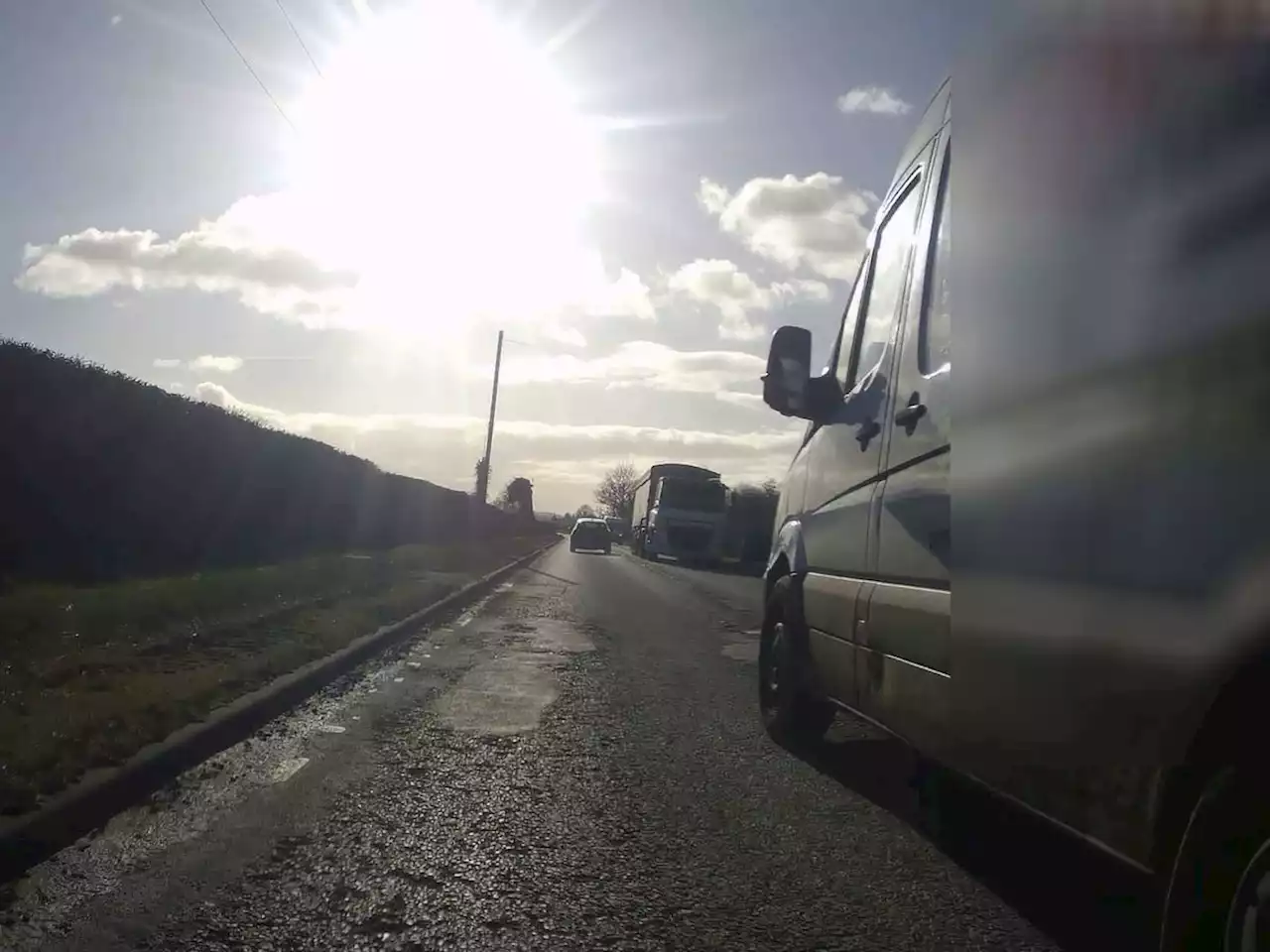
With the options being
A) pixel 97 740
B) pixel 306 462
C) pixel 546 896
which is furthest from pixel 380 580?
pixel 546 896

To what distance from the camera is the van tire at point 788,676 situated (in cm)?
574

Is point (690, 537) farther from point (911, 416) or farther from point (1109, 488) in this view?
point (1109, 488)

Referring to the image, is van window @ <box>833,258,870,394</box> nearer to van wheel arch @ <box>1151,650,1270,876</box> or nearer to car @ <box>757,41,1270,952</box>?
car @ <box>757,41,1270,952</box>

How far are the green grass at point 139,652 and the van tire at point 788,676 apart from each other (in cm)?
313

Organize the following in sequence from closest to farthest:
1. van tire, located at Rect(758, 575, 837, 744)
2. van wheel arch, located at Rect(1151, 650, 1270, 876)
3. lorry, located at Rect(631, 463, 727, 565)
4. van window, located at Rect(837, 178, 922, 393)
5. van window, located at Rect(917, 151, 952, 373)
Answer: van wheel arch, located at Rect(1151, 650, 1270, 876) → van window, located at Rect(917, 151, 952, 373) → van window, located at Rect(837, 178, 922, 393) → van tire, located at Rect(758, 575, 837, 744) → lorry, located at Rect(631, 463, 727, 565)

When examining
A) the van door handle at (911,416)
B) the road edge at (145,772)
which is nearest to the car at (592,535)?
the road edge at (145,772)

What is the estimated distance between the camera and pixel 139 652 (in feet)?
28.1

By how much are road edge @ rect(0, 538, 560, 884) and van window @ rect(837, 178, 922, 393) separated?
3586 mm

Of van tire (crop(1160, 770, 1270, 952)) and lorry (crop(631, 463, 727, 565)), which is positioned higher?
lorry (crop(631, 463, 727, 565))

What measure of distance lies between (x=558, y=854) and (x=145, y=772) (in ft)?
6.75

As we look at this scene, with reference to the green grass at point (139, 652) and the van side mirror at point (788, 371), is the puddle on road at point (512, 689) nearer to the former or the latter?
the green grass at point (139, 652)

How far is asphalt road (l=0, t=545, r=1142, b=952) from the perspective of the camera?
143 inches

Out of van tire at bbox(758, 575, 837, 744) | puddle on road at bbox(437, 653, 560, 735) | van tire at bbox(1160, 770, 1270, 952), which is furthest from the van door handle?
puddle on road at bbox(437, 653, 560, 735)

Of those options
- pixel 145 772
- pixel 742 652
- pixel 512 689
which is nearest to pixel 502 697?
pixel 512 689
